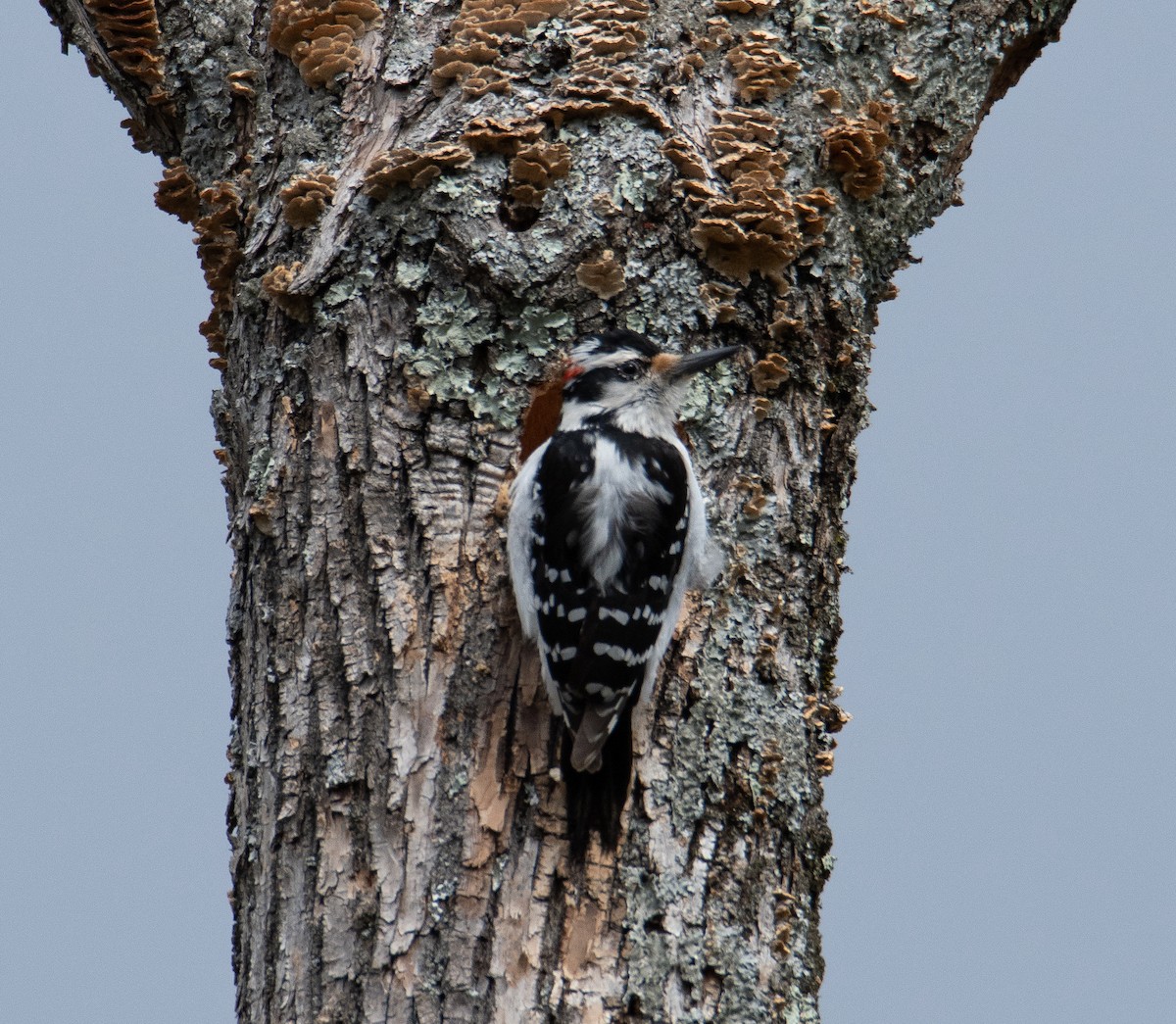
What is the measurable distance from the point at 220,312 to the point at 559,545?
1.27 metres

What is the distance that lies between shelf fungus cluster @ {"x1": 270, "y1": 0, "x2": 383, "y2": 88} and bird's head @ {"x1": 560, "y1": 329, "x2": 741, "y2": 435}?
3.45ft

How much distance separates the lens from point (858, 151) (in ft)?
12.4

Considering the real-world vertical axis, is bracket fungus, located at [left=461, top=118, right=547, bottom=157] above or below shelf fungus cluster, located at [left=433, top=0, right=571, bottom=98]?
below

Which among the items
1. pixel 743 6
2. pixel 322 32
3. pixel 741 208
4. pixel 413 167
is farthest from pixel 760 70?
pixel 322 32

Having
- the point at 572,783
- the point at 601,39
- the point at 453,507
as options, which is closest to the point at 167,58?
the point at 601,39

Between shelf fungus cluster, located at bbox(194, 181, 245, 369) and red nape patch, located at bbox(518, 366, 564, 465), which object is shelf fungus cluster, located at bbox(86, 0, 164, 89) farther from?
red nape patch, located at bbox(518, 366, 564, 465)

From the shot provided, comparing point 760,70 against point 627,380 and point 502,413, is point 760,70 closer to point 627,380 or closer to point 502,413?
point 627,380

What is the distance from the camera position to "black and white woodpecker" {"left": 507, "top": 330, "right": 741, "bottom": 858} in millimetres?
3074

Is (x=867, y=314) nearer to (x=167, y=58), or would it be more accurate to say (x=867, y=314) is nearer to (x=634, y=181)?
(x=634, y=181)

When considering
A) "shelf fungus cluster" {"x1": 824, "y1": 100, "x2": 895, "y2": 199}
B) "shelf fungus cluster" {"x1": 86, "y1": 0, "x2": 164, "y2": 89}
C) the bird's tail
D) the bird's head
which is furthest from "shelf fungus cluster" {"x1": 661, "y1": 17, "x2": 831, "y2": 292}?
"shelf fungus cluster" {"x1": 86, "y1": 0, "x2": 164, "y2": 89}

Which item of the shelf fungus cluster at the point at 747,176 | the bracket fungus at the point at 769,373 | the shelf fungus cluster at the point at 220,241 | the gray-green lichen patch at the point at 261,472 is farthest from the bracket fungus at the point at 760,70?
the gray-green lichen patch at the point at 261,472

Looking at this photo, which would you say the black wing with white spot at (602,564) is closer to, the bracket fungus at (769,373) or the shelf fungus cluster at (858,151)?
the bracket fungus at (769,373)

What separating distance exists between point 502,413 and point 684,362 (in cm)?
46

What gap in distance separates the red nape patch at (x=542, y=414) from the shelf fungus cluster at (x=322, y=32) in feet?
3.37
